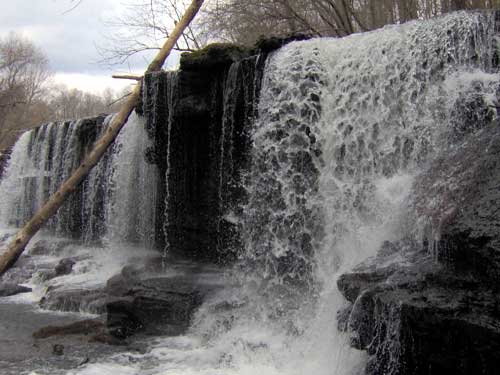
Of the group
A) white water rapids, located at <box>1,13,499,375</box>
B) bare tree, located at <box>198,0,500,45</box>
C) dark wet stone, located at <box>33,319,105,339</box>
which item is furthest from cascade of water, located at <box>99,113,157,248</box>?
bare tree, located at <box>198,0,500,45</box>

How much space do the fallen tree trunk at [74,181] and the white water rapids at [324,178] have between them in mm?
2476

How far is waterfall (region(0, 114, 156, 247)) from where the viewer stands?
36.3 ft

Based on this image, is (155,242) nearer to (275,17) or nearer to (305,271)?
(305,271)

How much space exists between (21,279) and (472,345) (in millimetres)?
9071

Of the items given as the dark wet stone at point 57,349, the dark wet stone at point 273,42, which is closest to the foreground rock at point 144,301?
the dark wet stone at point 57,349

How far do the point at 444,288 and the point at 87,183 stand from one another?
33.6ft

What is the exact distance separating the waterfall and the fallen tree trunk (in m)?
1.50

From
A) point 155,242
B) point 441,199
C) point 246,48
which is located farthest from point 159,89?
point 441,199

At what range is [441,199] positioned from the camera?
4531 millimetres

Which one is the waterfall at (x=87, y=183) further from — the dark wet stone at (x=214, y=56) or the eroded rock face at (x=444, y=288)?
the eroded rock face at (x=444, y=288)

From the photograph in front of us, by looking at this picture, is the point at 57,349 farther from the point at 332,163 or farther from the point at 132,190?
the point at 132,190

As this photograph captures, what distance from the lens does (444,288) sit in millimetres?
3932

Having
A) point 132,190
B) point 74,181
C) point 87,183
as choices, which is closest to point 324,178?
point 74,181

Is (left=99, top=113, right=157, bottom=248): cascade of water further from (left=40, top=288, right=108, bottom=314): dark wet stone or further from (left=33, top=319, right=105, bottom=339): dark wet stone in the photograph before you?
(left=33, top=319, right=105, bottom=339): dark wet stone
